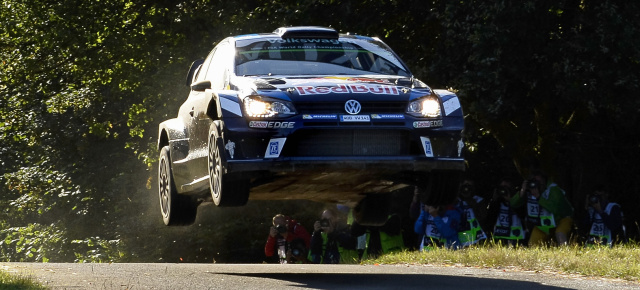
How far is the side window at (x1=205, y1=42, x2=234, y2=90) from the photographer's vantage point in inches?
415

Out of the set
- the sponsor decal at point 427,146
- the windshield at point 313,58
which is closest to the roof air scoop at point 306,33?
the windshield at point 313,58

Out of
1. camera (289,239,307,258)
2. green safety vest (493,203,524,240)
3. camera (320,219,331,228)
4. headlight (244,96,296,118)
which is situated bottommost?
camera (289,239,307,258)

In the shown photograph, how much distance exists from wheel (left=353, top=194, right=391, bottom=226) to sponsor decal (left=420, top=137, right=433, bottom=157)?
2663 millimetres

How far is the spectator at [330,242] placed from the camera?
698 inches

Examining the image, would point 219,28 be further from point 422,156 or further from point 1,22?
point 422,156

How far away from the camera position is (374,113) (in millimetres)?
9391

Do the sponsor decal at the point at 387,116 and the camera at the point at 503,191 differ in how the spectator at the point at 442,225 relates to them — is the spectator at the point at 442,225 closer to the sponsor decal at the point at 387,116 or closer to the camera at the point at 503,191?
the camera at the point at 503,191

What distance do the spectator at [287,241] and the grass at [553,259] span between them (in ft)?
11.8

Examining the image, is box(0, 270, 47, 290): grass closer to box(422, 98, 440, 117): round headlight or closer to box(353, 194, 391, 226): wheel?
box(422, 98, 440, 117): round headlight

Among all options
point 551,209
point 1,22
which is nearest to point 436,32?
point 551,209

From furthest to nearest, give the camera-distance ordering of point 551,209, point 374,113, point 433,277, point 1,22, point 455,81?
point 1,22, point 455,81, point 551,209, point 433,277, point 374,113

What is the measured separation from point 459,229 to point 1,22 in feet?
37.1

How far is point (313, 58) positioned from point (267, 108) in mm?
1394

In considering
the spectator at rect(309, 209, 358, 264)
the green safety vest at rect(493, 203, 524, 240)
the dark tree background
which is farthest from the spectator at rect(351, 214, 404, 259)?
the dark tree background
